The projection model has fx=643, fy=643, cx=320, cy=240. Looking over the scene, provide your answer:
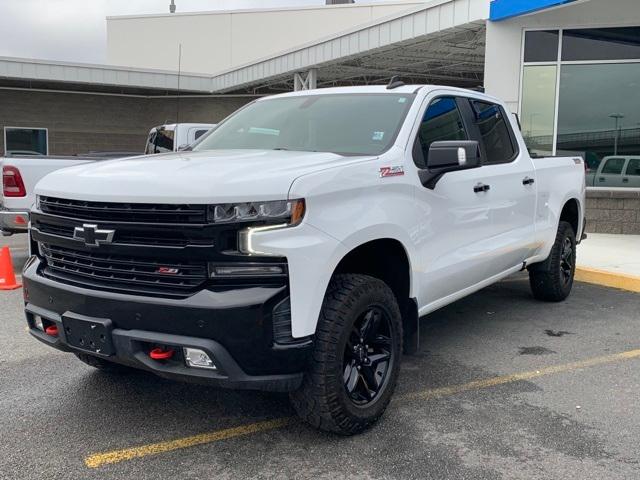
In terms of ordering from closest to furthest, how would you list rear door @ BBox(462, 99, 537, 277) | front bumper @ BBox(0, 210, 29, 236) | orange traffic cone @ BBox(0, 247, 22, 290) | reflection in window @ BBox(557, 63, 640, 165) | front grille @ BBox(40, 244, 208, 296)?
front grille @ BBox(40, 244, 208, 296) → rear door @ BBox(462, 99, 537, 277) → orange traffic cone @ BBox(0, 247, 22, 290) → front bumper @ BBox(0, 210, 29, 236) → reflection in window @ BBox(557, 63, 640, 165)

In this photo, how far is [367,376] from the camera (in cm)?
352

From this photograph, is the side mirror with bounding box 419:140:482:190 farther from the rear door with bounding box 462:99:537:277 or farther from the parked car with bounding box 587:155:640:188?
the parked car with bounding box 587:155:640:188

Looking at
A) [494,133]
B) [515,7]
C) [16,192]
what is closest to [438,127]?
[494,133]

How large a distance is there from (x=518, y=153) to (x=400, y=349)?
103 inches

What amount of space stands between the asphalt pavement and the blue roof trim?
6.99 metres

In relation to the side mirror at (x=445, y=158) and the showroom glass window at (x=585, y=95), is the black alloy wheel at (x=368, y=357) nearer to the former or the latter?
the side mirror at (x=445, y=158)

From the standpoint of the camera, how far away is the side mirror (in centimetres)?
383

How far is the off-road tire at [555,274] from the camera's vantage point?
6.27 meters

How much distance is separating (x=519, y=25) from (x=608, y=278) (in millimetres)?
5863

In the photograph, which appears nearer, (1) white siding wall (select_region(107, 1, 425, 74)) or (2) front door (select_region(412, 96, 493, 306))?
(2) front door (select_region(412, 96, 493, 306))

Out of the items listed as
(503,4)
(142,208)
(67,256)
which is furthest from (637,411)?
(503,4)

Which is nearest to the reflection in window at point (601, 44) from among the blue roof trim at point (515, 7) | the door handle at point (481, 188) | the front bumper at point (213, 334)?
the blue roof trim at point (515, 7)

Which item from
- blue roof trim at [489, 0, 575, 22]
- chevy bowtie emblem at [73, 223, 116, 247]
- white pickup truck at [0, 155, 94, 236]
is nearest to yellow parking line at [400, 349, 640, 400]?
chevy bowtie emblem at [73, 223, 116, 247]

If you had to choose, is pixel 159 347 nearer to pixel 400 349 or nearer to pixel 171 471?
pixel 171 471
